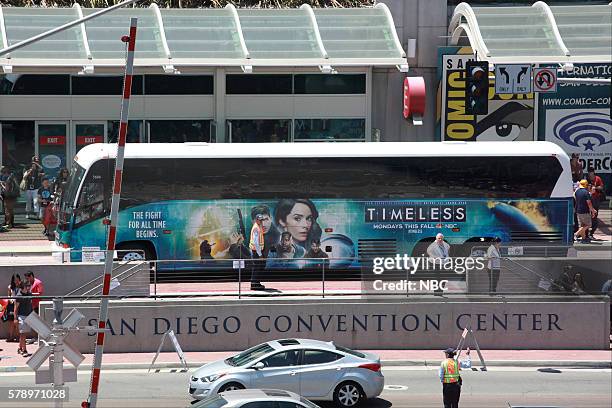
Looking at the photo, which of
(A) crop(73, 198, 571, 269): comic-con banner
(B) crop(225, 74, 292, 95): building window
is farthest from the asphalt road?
(B) crop(225, 74, 292, 95): building window

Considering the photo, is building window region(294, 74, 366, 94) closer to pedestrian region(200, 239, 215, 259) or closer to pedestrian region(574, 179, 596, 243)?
pedestrian region(574, 179, 596, 243)

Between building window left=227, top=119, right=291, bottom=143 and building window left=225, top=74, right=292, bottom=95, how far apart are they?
3.14ft

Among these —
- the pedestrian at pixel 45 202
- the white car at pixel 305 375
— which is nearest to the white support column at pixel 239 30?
the pedestrian at pixel 45 202

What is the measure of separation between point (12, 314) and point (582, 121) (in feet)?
70.4

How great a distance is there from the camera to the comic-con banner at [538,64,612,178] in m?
36.8

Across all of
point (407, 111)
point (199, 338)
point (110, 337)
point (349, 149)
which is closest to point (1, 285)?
point (110, 337)

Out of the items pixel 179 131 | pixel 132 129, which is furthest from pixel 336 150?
pixel 132 129

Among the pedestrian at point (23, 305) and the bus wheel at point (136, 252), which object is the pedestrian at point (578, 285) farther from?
the pedestrian at point (23, 305)

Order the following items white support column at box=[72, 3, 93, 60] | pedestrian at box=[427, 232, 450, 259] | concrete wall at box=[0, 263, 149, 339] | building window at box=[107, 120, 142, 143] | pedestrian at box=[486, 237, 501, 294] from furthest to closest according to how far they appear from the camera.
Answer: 1. building window at box=[107, 120, 142, 143]
2. white support column at box=[72, 3, 93, 60]
3. pedestrian at box=[427, 232, 450, 259]
4. concrete wall at box=[0, 263, 149, 339]
5. pedestrian at box=[486, 237, 501, 294]

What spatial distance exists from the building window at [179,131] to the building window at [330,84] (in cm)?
335

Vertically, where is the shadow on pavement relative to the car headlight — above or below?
below

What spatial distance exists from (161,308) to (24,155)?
1411 cm

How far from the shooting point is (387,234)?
2777 cm

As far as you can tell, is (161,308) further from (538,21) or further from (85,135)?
(538,21)
